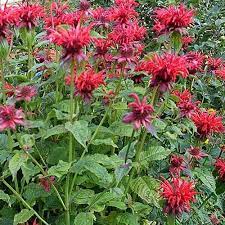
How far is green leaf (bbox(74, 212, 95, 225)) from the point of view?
138 cm

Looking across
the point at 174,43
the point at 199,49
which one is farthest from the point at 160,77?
the point at 199,49

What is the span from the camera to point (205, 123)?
1606 mm

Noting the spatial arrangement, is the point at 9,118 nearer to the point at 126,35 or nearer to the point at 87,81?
the point at 87,81

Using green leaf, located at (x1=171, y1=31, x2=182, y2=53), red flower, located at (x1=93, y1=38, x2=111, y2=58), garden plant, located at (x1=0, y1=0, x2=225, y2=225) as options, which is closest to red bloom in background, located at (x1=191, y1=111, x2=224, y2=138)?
garden plant, located at (x1=0, y1=0, x2=225, y2=225)

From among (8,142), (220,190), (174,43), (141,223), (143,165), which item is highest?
(174,43)

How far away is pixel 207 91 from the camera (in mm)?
2205

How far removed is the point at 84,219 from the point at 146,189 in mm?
212

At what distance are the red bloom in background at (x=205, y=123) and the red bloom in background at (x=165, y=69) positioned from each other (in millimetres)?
348

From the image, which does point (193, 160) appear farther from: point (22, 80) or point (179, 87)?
point (22, 80)

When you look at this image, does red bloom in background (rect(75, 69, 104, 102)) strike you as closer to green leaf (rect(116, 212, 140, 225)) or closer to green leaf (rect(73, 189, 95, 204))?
green leaf (rect(73, 189, 95, 204))

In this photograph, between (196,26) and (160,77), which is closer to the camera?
(160,77)

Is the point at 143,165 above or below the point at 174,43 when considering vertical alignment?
below

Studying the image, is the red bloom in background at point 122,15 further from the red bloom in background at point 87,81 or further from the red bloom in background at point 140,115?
the red bloom in background at point 140,115

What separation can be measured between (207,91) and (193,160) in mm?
584
